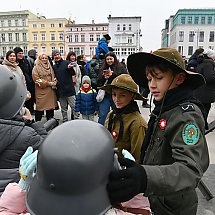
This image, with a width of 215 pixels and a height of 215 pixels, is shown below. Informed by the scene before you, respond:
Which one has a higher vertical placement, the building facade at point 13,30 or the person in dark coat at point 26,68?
the building facade at point 13,30

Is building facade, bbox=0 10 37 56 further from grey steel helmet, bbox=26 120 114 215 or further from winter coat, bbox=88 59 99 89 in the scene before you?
grey steel helmet, bbox=26 120 114 215

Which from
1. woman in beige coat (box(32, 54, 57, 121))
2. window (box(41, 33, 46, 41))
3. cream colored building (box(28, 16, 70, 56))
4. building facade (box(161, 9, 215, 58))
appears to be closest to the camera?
woman in beige coat (box(32, 54, 57, 121))

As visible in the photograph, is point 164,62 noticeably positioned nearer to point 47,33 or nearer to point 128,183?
point 128,183

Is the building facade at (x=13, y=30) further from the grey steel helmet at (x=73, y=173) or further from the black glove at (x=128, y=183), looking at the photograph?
the black glove at (x=128, y=183)

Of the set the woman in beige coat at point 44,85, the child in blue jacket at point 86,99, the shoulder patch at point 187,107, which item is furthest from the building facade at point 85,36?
the shoulder patch at point 187,107

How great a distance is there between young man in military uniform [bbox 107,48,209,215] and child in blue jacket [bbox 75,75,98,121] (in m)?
3.31

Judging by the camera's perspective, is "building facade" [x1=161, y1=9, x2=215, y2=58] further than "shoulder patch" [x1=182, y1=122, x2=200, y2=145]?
Yes

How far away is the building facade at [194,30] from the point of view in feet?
182

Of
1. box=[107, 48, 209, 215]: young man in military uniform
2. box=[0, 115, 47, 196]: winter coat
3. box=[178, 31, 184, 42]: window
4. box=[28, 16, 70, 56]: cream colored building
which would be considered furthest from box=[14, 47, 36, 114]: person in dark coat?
box=[28, 16, 70, 56]: cream colored building

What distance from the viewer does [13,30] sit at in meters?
60.8

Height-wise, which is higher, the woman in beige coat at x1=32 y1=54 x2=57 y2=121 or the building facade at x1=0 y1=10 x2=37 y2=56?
the building facade at x1=0 y1=10 x2=37 y2=56

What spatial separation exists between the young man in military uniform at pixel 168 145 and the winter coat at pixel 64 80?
388 centimetres

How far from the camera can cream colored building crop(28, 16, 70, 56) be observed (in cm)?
6031

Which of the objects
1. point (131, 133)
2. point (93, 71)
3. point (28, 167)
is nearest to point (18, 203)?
→ point (28, 167)
